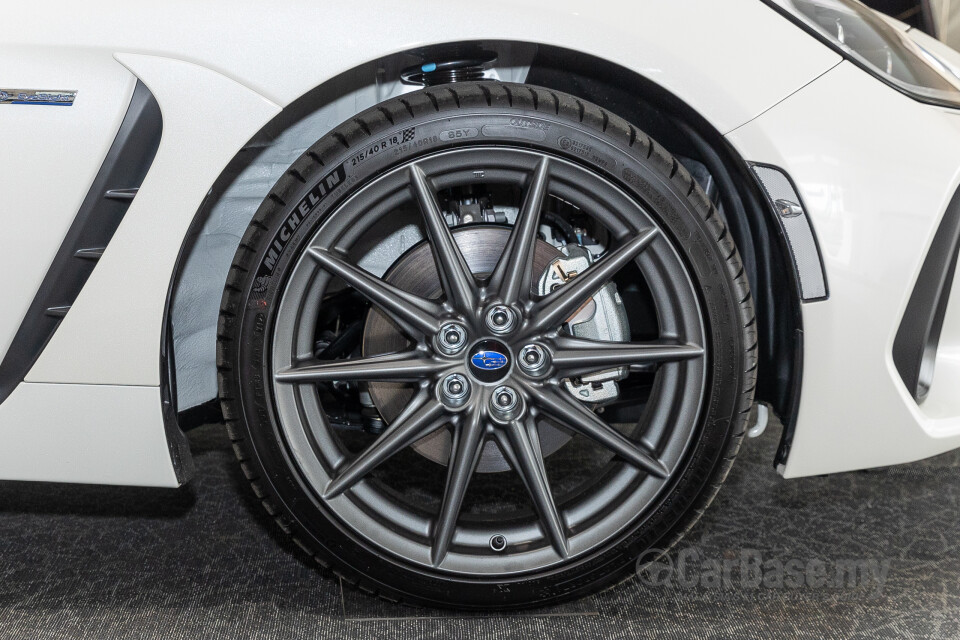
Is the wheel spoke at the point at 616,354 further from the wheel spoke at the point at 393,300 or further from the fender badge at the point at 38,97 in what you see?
the fender badge at the point at 38,97

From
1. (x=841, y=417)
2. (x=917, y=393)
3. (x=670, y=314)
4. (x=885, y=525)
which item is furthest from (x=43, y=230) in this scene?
(x=885, y=525)

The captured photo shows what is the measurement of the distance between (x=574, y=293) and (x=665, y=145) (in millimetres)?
393

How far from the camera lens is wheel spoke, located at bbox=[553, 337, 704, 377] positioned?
123 centimetres

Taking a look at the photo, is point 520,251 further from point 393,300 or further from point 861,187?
point 861,187

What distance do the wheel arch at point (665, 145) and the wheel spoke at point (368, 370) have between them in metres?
0.22

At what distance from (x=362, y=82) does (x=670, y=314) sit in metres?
0.65

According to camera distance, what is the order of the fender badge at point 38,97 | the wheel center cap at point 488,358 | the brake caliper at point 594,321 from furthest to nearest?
the brake caliper at point 594,321 → the wheel center cap at point 488,358 → the fender badge at point 38,97

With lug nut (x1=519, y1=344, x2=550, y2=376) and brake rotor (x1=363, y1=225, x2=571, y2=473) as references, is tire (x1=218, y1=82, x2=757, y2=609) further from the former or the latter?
brake rotor (x1=363, y1=225, x2=571, y2=473)

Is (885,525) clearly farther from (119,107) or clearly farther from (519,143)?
(119,107)

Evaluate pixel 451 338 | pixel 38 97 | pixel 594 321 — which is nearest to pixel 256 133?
pixel 38 97

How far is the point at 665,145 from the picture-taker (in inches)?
56.1

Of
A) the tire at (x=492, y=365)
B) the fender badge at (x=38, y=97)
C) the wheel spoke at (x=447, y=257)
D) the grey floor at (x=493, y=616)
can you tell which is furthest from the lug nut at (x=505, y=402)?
the fender badge at (x=38, y=97)

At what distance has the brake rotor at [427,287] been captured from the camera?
1415 mm

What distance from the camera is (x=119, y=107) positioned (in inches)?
44.3
